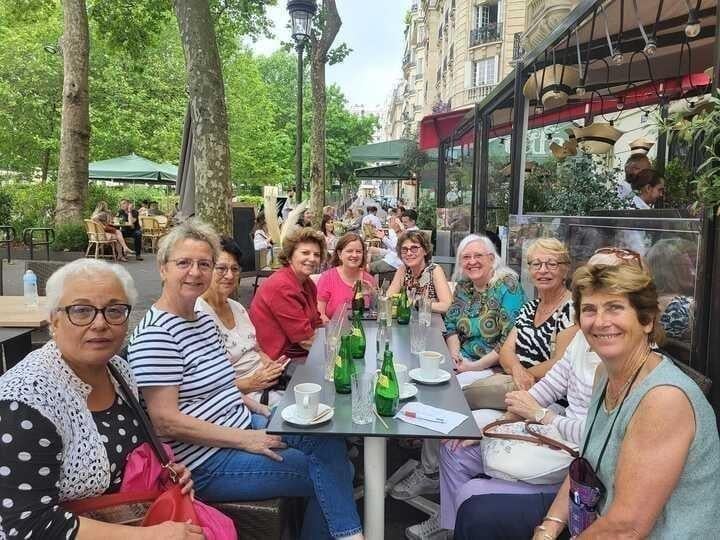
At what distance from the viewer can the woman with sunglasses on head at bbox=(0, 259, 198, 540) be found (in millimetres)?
1380

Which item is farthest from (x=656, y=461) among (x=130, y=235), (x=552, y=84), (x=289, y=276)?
(x=130, y=235)

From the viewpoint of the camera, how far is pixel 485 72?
3159 centimetres

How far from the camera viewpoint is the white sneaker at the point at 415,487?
3166mm

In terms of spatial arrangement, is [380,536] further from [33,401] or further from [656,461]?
[33,401]

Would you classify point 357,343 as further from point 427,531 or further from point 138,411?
point 138,411

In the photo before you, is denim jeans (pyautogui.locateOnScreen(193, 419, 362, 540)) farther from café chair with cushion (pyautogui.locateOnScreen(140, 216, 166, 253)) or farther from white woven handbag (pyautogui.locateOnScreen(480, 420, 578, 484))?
café chair with cushion (pyautogui.locateOnScreen(140, 216, 166, 253))

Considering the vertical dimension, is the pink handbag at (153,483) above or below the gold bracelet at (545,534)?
above

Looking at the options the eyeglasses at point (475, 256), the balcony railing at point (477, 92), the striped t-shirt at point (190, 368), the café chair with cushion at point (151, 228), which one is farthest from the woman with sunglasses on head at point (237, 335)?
the balcony railing at point (477, 92)

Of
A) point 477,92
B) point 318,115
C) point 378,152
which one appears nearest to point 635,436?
point 318,115

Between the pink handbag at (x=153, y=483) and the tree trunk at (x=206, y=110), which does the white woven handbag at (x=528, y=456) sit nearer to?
the pink handbag at (x=153, y=483)

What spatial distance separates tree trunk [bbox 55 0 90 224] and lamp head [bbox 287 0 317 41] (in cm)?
554

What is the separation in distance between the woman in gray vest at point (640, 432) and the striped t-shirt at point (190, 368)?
5.02 feet

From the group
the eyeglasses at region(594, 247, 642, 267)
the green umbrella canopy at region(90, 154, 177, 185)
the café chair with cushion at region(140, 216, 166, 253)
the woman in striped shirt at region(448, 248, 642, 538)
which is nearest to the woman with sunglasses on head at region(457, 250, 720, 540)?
the woman in striped shirt at region(448, 248, 642, 538)

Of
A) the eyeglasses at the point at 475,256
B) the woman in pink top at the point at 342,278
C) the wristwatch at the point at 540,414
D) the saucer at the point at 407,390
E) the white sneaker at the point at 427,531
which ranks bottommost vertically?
the white sneaker at the point at 427,531
